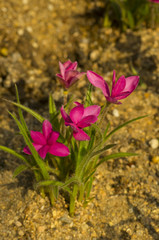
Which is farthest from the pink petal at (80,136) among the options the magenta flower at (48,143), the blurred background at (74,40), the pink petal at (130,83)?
the blurred background at (74,40)

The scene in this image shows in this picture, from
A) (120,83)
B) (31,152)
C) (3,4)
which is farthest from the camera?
(3,4)

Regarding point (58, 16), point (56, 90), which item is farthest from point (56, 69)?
point (58, 16)

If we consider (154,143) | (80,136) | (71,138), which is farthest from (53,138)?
(154,143)

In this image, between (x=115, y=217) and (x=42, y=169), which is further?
(x=115, y=217)

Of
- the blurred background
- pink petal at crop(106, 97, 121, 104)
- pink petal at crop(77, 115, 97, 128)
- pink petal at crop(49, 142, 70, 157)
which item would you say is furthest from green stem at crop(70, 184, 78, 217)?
the blurred background

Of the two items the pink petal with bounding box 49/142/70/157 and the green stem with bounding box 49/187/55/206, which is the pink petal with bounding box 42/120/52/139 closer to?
the pink petal with bounding box 49/142/70/157

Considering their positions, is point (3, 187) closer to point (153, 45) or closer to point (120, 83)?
point (120, 83)

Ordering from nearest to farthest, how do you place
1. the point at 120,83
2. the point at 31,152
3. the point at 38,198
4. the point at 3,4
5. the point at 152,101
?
1. the point at 120,83
2. the point at 31,152
3. the point at 38,198
4. the point at 152,101
5. the point at 3,4
